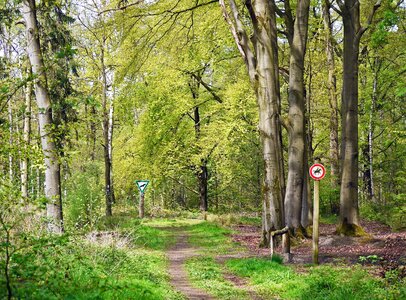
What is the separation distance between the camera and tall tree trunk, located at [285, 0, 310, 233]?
1518 cm

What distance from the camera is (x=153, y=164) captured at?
29.9m

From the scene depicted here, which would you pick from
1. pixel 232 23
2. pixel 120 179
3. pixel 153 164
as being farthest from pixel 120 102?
pixel 232 23

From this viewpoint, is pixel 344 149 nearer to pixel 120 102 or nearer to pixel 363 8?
pixel 363 8

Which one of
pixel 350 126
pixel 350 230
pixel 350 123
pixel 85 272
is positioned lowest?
pixel 350 230

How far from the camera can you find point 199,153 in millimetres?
29797

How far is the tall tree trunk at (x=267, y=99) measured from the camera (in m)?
14.1

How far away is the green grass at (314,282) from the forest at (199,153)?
0.16ft

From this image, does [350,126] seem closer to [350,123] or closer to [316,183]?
[350,123]

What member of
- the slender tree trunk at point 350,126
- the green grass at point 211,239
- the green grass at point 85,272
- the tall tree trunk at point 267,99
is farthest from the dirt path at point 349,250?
the green grass at point 85,272

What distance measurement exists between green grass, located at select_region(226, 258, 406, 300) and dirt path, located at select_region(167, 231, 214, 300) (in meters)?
1.18

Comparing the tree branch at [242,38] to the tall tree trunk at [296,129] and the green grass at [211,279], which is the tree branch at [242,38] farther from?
the green grass at [211,279]

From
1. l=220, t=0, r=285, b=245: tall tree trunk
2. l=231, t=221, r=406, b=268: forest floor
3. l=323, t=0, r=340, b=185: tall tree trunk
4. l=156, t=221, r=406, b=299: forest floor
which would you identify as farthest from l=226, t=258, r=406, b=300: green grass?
l=323, t=0, r=340, b=185: tall tree trunk

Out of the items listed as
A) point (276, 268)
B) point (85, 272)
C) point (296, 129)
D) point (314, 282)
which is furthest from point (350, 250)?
point (85, 272)

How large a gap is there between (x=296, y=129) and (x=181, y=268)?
238 inches
